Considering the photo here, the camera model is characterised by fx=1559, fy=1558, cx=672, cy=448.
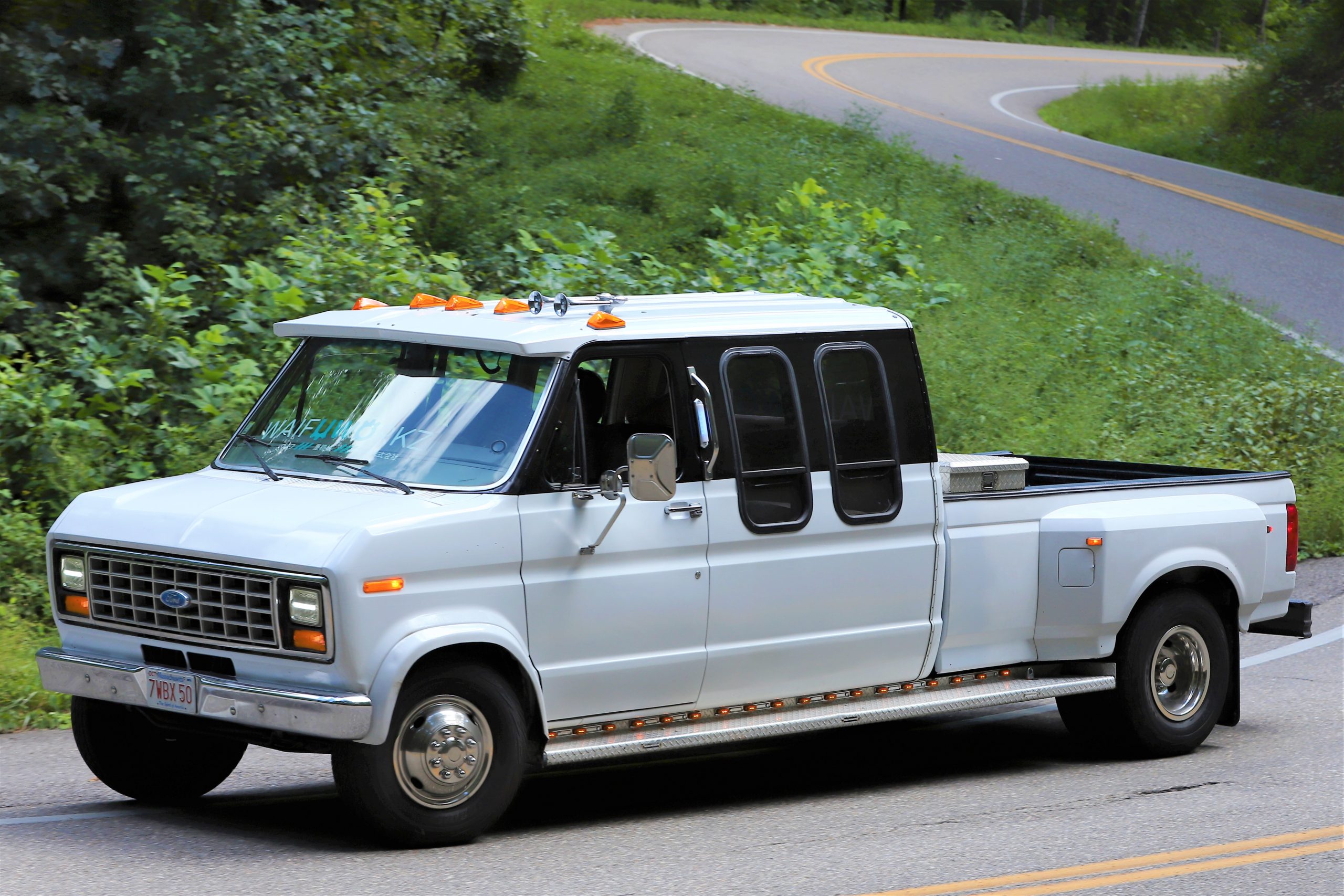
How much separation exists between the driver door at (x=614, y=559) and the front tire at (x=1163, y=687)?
2.68 m

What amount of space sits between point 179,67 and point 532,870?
12.4 meters

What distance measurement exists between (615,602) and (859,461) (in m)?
1.53

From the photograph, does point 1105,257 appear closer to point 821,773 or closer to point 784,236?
point 784,236

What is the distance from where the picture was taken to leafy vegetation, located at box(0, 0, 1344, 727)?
12.3 m

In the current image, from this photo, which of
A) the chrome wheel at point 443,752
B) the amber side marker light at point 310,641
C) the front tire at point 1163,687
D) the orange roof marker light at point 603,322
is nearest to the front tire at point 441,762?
the chrome wheel at point 443,752

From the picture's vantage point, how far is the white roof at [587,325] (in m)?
6.78

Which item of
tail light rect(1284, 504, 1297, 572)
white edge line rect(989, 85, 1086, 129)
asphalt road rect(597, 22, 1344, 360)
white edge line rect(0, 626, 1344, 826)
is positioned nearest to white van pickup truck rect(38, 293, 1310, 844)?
white edge line rect(0, 626, 1344, 826)

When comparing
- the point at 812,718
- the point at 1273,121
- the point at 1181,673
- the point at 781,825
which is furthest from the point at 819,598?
the point at 1273,121

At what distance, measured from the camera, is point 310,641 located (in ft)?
19.6

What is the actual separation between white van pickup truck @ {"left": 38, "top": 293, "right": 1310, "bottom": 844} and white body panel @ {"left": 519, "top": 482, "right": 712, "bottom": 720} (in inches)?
0.5

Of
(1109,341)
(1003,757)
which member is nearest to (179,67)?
(1109,341)

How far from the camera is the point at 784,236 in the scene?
18391 mm

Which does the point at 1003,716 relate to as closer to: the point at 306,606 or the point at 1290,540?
the point at 1290,540

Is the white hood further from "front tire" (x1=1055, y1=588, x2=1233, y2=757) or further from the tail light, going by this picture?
the tail light
